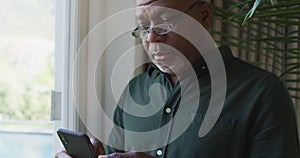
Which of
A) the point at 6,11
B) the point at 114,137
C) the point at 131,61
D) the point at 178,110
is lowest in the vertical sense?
the point at 114,137

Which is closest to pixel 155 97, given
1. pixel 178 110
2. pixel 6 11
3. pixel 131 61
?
pixel 178 110

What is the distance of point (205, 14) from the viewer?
1021 millimetres

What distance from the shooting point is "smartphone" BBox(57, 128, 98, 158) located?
3.06ft

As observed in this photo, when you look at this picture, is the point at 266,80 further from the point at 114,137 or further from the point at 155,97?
the point at 114,137

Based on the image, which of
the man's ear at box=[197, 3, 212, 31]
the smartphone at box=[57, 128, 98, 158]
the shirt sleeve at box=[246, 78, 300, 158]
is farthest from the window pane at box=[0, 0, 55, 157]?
the shirt sleeve at box=[246, 78, 300, 158]

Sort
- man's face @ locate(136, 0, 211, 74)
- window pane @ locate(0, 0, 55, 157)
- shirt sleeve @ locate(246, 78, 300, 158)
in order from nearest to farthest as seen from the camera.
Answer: shirt sleeve @ locate(246, 78, 300, 158)
man's face @ locate(136, 0, 211, 74)
window pane @ locate(0, 0, 55, 157)

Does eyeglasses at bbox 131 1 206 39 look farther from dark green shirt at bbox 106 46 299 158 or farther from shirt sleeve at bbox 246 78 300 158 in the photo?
shirt sleeve at bbox 246 78 300 158

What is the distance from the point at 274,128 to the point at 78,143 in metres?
0.44

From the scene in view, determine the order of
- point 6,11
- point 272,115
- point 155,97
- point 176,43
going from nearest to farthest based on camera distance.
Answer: point 272,115, point 176,43, point 155,97, point 6,11

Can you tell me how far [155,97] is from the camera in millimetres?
1097

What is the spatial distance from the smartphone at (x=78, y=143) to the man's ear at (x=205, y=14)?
396mm

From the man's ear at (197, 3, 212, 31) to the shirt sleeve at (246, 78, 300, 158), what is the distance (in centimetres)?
23

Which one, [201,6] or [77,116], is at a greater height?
[201,6]

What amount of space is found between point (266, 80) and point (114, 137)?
18.5 inches
